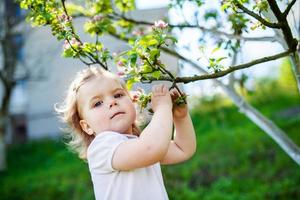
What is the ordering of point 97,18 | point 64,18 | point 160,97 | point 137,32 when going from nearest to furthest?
point 160,97 < point 64,18 < point 97,18 < point 137,32

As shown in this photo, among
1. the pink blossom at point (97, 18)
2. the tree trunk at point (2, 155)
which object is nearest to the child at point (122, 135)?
the pink blossom at point (97, 18)

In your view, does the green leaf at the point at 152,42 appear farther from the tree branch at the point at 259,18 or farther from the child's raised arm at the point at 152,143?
the tree branch at the point at 259,18

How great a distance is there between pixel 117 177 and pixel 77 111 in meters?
0.35

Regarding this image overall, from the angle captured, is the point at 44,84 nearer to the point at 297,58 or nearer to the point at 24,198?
the point at 24,198

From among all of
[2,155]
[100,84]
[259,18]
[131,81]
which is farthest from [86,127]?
[2,155]

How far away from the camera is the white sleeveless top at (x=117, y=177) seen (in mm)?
1997

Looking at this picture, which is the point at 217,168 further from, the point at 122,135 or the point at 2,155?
the point at 122,135

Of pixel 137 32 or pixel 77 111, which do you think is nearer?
pixel 77 111

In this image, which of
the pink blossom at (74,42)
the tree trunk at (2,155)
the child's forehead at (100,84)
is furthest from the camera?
the tree trunk at (2,155)

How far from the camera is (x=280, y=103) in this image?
10.6 metres

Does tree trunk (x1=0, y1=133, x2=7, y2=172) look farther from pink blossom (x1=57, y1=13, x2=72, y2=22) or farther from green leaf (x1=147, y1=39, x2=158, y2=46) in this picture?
green leaf (x1=147, y1=39, x2=158, y2=46)

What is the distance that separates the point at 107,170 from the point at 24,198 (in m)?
6.79

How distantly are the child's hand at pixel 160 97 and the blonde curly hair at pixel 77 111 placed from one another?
177mm

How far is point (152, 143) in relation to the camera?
189 centimetres
